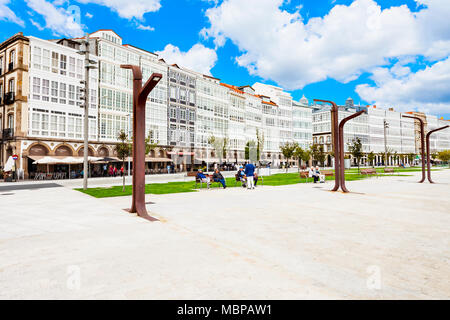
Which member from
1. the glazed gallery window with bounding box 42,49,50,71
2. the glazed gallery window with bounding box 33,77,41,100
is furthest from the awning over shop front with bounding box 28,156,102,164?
the glazed gallery window with bounding box 42,49,50,71

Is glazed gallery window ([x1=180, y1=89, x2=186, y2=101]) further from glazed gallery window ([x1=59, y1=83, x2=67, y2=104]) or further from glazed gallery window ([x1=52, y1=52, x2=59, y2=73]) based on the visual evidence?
glazed gallery window ([x1=52, y1=52, x2=59, y2=73])

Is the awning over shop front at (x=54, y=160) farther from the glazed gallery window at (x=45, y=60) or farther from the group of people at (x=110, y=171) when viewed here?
the glazed gallery window at (x=45, y=60)

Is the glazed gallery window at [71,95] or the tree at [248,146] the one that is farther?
the tree at [248,146]

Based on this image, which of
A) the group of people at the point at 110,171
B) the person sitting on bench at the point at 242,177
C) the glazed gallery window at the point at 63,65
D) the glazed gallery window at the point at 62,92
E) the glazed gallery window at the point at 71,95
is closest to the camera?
the person sitting on bench at the point at 242,177

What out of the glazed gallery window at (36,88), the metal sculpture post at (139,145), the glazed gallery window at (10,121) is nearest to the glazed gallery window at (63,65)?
the glazed gallery window at (36,88)

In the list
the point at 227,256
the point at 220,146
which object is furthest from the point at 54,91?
the point at 227,256

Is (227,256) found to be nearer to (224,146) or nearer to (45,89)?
(45,89)

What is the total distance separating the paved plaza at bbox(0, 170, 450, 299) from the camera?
324cm

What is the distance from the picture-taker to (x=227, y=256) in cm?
442

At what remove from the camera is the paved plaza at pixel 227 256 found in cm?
324

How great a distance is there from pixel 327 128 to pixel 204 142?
50281mm

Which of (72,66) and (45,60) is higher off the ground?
(72,66)
